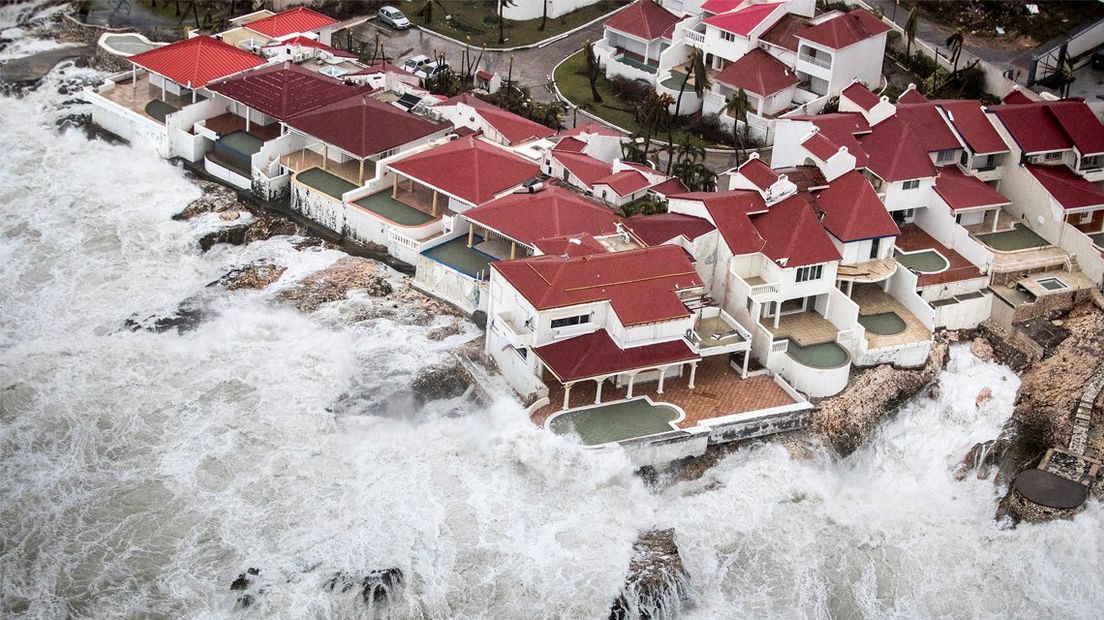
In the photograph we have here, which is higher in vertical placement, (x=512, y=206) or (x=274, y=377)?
(x=512, y=206)

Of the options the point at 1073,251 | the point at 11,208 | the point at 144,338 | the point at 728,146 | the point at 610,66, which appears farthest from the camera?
the point at 610,66

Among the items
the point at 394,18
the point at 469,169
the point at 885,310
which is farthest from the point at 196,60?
the point at 885,310

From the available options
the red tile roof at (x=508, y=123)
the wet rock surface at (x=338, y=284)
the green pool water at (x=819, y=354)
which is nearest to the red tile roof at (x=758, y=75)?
the red tile roof at (x=508, y=123)

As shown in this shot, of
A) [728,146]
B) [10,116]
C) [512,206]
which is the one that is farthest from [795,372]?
[10,116]

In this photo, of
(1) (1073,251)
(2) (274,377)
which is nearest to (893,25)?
(1) (1073,251)

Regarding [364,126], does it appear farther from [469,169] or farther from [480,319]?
[480,319]

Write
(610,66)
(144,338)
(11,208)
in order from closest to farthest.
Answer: (144,338)
(11,208)
(610,66)

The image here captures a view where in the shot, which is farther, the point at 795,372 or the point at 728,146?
the point at 728,146

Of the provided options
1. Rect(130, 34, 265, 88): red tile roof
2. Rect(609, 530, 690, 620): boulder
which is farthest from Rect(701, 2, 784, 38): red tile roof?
Rect(609, 530, 690, 620): boulder

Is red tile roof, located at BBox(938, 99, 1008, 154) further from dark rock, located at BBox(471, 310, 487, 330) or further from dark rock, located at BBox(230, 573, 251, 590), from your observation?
dark rock, located at BBox(230, 573, 251, 590)

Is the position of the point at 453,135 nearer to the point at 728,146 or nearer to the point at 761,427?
the point at 728,146
